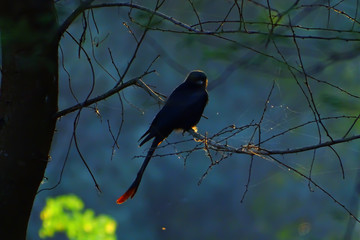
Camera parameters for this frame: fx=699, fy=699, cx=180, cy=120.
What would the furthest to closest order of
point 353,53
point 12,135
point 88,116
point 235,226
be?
point 235,226 → point 88,116 → point 12,135 → point 353,53

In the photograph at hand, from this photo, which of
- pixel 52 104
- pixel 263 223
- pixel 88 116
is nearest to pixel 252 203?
pixel 263 223

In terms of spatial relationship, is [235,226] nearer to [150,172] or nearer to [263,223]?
[263,223]

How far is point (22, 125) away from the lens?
9.88ft

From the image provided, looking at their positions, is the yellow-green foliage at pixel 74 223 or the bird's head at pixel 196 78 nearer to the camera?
Answer: the bird's head at pixel 196 78

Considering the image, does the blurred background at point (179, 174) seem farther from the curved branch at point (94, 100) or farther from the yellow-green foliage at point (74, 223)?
the curved branch at point (94, 100)

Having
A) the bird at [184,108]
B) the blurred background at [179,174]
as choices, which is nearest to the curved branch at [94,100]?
the bird at [184,108]

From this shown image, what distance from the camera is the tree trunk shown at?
2959mm

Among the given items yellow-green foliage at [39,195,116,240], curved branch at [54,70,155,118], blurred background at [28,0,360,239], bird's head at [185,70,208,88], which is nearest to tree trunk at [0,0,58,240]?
curved branch at [54,70,155,118]

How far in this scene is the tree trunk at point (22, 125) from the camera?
2.96m

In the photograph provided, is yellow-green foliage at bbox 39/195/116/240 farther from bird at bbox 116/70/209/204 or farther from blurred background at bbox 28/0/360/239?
blurred background at bbox 28/0/360/239

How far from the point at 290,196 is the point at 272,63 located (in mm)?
19246

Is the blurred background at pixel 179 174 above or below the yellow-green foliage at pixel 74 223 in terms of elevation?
above

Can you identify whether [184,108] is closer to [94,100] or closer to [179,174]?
[94,100]

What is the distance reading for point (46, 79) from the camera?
307 cm
